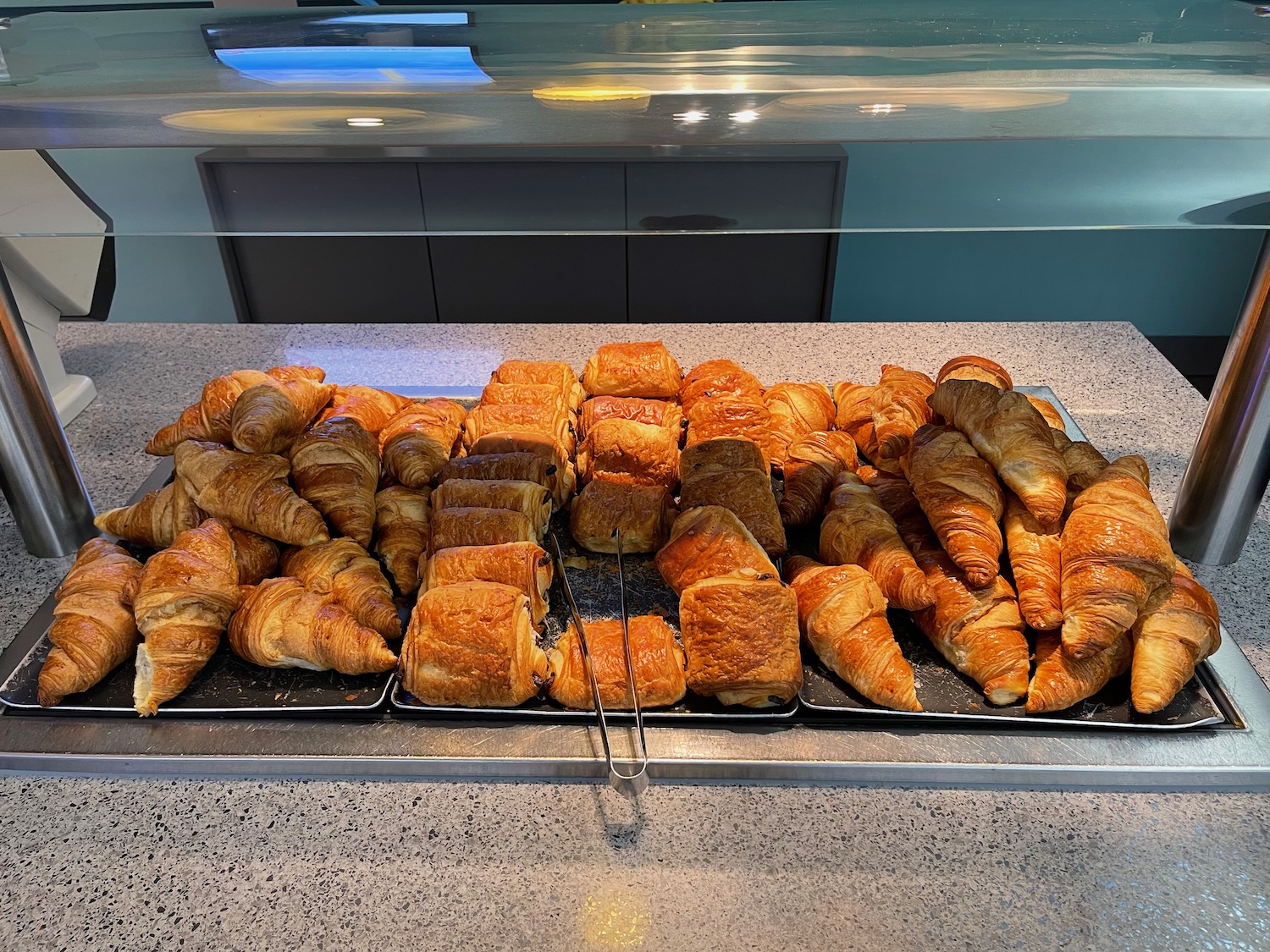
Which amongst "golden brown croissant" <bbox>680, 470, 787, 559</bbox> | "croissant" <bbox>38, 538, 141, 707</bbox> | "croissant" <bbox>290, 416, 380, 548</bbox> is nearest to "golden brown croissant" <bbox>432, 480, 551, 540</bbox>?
"croissant" <bbox>290, 416, 380, 548</bbox>

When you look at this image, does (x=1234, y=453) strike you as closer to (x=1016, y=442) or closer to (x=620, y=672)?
(x=1016, y=442)

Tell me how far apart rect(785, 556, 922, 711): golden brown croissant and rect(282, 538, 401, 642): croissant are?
57cm

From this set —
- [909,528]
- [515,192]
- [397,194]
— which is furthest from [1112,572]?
[397,194]

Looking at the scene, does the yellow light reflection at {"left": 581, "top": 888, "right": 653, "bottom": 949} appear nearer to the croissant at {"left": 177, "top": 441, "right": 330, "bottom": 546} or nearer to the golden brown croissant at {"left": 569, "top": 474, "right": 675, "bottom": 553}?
the golden brown croissant at {"left": 569, "top": 474, "right": 675, "bottom": 553}

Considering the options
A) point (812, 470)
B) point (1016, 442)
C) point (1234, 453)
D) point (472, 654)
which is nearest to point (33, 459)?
point (472, 654)

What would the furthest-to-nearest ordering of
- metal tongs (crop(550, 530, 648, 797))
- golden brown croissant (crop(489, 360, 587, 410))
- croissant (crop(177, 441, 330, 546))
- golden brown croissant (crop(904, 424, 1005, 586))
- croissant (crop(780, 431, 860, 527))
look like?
golden brown croissant (crop(489, 360, 587, 410)) → croissant (crop(780, 431, 860, 527)) → croissant (crop(177, 441, 330, 546)) → golden brown croissant (crop(904, 424, 1005, 586)) → metal tongs (crop(550, 530, 648, 797))

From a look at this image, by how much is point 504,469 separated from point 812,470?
506mm

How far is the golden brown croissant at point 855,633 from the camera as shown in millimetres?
1065

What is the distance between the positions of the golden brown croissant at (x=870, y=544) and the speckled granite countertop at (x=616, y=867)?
26 centimetres

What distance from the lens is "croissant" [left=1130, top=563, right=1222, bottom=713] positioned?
106 cm

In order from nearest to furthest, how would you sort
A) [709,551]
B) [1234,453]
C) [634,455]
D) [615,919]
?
1. [615,919]
2. [709,551]
3. [1234,453]
4. [634,455]

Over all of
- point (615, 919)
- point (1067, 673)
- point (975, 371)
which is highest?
point (975, 371)

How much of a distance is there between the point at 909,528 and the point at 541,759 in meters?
0.65

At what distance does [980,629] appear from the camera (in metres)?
1.10
